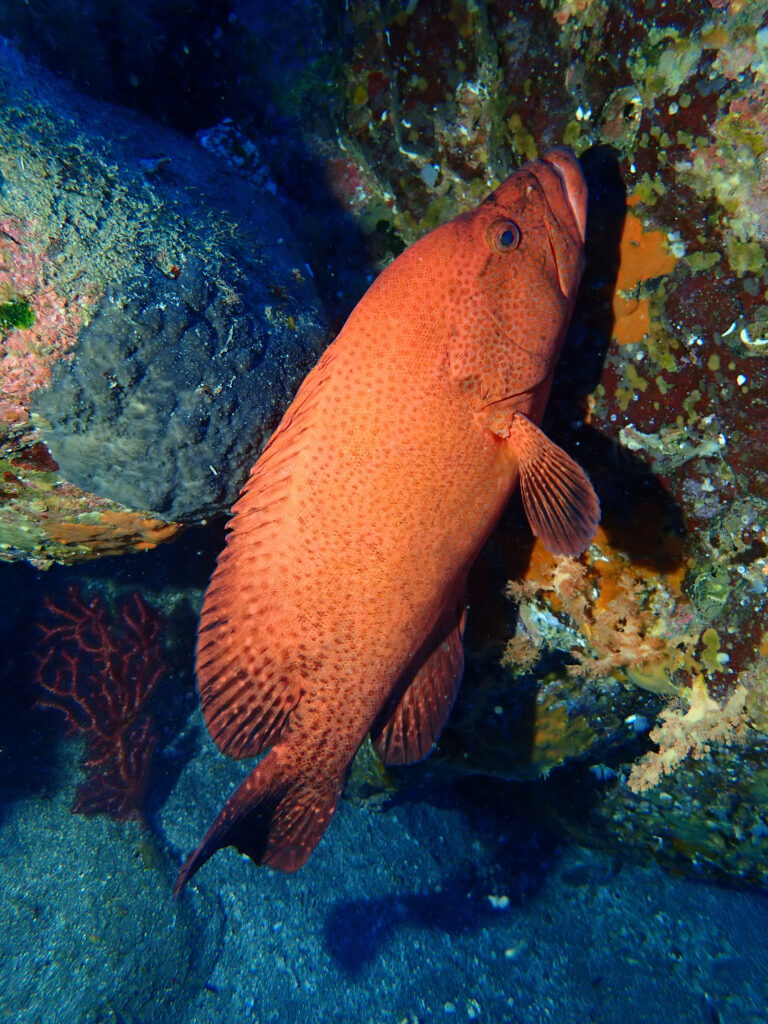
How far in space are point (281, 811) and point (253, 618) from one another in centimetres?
107

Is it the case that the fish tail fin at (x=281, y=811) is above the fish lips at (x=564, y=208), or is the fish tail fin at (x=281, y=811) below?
below

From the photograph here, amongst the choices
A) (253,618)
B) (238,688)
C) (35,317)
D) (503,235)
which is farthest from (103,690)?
(503,235)

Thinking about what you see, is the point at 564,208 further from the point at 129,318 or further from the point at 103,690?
the point at 103,690

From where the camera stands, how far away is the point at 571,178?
219cm

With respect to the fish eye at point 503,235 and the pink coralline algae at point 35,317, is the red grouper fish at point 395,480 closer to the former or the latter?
the fish eye at point 503,235

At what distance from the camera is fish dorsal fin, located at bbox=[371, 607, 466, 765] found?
2.80 m

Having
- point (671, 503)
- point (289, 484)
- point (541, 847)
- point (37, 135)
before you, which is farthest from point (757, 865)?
point (37, 135)

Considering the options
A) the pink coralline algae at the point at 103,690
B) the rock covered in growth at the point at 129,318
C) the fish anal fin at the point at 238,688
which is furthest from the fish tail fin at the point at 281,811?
the pink coralline algae at the point at 103,690

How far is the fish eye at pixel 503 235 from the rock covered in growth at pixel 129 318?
1014 mm

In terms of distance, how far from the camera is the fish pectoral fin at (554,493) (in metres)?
2.12

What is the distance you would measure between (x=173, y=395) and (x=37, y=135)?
4.02ft

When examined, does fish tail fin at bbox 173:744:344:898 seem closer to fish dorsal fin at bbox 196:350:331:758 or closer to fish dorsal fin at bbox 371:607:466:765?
fish dorsal fin at bbox 196:350:331:758

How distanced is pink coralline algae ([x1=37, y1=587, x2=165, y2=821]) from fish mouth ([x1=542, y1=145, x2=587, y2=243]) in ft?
16.7

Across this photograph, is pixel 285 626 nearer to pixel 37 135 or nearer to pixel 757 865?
pixel 37 135
